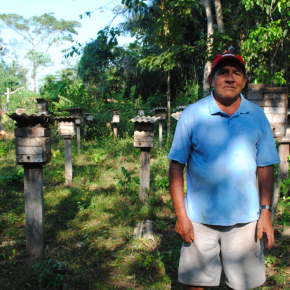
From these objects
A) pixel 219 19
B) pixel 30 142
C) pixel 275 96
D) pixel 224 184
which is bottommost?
pixel 224 184

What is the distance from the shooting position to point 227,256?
190cm

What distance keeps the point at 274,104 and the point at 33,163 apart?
146 inches

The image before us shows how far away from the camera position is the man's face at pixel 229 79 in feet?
6.26

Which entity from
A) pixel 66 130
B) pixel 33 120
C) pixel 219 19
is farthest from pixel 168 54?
pixel 33 120

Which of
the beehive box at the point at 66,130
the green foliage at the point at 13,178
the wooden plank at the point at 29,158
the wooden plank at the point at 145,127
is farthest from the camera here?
the beehive box at the point at 66,130

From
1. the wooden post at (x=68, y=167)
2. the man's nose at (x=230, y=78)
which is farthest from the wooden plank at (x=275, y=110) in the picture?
the wooden post at (x=68, y=167)

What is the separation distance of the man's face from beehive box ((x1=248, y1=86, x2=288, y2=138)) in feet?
8.24

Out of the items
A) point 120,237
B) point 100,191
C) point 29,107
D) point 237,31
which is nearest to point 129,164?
point 100,191

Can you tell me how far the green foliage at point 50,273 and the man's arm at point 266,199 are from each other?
2161 mm

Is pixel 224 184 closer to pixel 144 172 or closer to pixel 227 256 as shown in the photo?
pixel 227 256

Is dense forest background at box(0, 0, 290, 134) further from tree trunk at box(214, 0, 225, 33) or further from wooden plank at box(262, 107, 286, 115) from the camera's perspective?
wooden plank at box(262, 107, 286, 115)

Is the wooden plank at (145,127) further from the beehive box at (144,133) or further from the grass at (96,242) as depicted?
the grass at (96,242)

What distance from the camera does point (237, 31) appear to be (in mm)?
10656

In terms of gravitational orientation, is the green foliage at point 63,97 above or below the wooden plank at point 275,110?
above
